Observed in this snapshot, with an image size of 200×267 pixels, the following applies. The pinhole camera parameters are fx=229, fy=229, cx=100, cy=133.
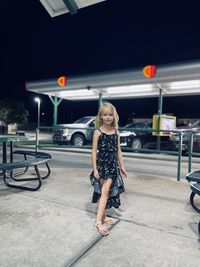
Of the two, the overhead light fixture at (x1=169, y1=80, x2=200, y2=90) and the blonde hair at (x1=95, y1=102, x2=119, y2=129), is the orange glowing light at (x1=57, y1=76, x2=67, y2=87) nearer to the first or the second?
the overhead light fixture at (x1=169, y1=80, x2=200, y2=90)

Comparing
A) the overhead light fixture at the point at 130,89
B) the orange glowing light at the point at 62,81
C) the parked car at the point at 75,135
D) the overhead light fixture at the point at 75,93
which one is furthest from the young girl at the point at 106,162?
the overhead light fixture at the point at 75,93

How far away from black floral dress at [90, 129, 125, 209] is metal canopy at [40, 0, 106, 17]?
10.5 ft

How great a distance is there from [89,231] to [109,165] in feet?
2.41

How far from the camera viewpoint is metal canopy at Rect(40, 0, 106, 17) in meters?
4.52

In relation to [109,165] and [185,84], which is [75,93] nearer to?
[185,84]

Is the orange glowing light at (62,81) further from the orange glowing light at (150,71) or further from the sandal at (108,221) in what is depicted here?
the sandal at (108,221)

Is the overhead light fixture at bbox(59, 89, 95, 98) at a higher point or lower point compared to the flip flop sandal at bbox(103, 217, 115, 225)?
higher

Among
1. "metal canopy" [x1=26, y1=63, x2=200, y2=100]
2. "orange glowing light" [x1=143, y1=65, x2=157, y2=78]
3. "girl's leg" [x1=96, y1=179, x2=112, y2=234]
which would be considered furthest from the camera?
"orange glowing light" [x1=143, y1=65, x2=157, y2=78]

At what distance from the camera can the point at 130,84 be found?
1092 cm

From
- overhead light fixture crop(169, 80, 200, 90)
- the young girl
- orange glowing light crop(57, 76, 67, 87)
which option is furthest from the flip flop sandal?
orange glowing light crop(57, 76, 67, 87)

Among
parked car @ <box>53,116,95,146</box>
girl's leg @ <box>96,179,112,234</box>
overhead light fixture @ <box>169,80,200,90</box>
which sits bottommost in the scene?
girl's leg @ <box>96,179,112,234</box>

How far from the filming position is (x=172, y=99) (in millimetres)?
58031

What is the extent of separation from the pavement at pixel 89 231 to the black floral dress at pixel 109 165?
0.34m

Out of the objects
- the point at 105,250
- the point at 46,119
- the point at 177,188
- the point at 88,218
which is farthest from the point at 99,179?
the point at 46,119
